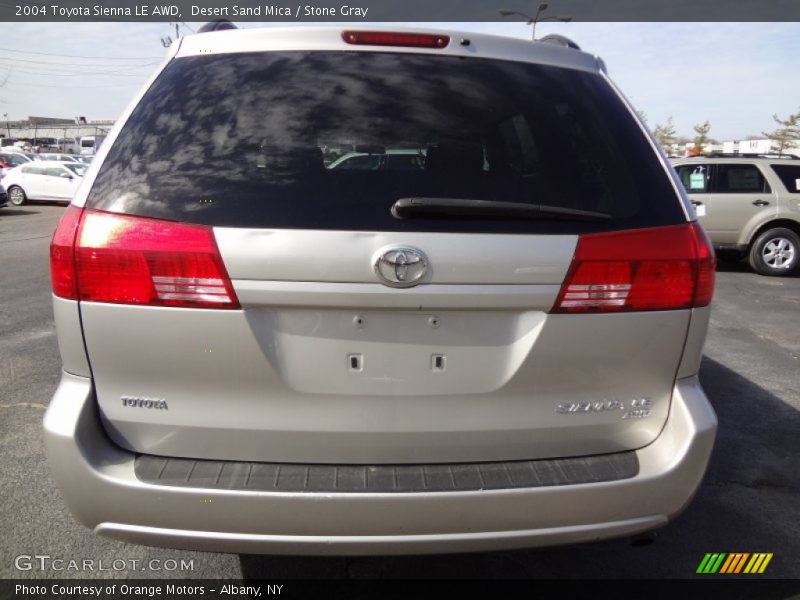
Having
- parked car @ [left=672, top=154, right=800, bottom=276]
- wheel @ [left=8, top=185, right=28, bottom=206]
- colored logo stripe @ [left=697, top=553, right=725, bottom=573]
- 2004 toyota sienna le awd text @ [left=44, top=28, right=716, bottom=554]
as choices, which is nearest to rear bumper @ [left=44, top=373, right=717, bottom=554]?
2004 toyota sienna le awd text @ [left=44, top=28, right=716, bottom=554]

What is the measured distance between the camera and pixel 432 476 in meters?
1.95

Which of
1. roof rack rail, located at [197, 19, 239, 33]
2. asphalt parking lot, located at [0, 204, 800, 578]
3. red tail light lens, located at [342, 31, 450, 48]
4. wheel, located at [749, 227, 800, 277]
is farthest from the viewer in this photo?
wheel, located at [749, 227, 800, 277]

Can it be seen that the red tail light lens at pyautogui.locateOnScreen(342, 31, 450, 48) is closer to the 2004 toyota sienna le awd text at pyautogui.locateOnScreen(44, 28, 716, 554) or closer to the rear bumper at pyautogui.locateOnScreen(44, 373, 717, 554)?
the 2004 toyota sienna le awd text at pyautogui.locateOnScreen(44, 28, 716, 554)

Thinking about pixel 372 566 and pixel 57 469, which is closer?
pixel 57 469

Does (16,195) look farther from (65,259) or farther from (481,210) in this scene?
(481,210)

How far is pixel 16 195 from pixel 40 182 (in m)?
1.15

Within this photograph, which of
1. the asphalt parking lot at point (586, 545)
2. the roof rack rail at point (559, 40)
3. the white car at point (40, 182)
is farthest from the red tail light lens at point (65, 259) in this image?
the white car at point (40, 182)

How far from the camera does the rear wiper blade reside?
1.85 m

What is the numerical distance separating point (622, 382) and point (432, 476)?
0.65m

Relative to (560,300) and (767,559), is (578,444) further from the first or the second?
Result: (767,559)

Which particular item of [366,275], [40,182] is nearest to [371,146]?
[366,275]

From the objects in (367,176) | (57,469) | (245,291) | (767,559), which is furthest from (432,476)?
(767,559)

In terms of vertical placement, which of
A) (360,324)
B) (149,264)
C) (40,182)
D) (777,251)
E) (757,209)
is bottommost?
(40,182)

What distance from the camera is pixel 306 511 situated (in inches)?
72.7
